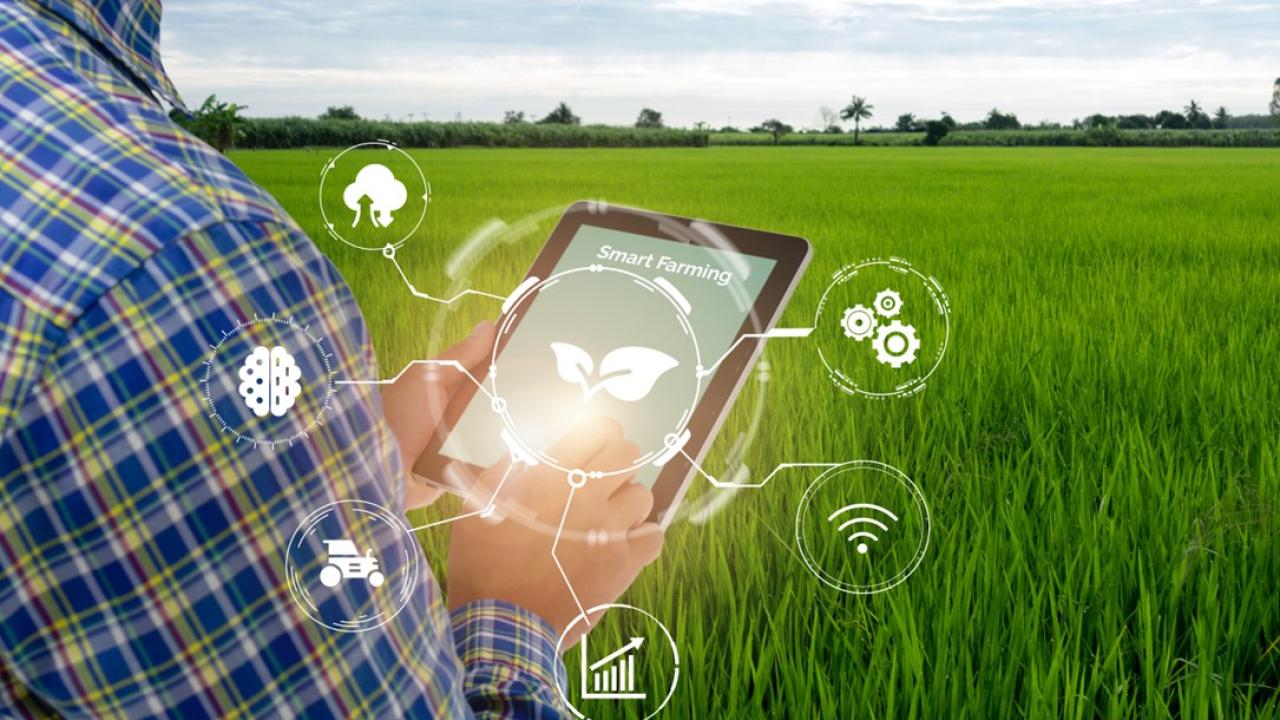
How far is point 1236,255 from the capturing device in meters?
3.72

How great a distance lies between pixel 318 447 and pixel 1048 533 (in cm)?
120

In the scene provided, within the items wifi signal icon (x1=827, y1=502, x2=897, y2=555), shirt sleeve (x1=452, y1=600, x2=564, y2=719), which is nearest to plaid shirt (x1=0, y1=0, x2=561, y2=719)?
shirt sleeve (x1=452, y1=600, x2=564, y2=719)

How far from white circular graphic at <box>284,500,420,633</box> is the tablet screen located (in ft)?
1.62

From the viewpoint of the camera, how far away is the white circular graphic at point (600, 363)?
3.62 feet

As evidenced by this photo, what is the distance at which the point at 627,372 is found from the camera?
1.12 metres

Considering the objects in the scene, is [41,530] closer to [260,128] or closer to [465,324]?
[465,324]

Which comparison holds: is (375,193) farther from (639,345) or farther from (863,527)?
(863,527)

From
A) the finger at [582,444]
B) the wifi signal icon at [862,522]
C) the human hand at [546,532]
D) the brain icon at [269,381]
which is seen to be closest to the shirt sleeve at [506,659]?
the human hand at [546,532]

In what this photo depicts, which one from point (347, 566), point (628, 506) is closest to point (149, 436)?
point (347, 566)

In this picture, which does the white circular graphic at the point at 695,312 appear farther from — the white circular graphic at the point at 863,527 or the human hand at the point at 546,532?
the white circular graphic at the point at 863,527

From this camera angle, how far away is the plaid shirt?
46cm

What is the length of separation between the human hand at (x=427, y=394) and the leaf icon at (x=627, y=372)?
13 centimetres

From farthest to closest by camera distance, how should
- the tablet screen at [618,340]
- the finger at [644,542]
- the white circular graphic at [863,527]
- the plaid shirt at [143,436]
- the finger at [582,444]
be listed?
the white circular graphic at [863,527] → the tablet screen at [618,340] → the finger at [644,542] → the finger at [582,444] → the plaid shirt at [143,436]

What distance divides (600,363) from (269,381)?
63cm
